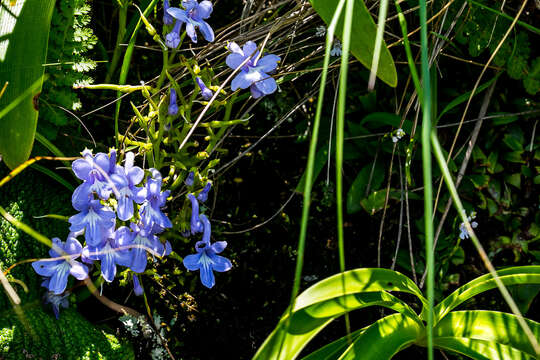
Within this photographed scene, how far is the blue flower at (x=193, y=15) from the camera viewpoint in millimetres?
1019

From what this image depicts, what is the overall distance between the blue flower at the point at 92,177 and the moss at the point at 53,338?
328mm

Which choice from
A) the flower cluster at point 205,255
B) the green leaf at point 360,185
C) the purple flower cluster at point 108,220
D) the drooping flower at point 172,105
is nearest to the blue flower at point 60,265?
the purple flower cluster at point 108,220

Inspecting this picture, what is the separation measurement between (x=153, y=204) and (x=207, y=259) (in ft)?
0.59

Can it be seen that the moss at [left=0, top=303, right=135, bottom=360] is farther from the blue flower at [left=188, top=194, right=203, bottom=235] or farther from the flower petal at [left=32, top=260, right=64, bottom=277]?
the blue flower at [left=188, top=194, right=203, bottom=235]

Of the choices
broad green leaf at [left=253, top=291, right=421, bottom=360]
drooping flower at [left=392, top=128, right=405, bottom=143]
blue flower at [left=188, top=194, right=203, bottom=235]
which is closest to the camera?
broad green leaf at [left=253, top=291, right=421, bottom=360]

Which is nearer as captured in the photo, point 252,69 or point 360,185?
point 252,69

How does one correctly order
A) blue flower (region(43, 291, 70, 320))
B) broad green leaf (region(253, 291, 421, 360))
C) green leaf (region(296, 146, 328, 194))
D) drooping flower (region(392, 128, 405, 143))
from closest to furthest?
broad green leaf (region(253, 291, 421, 360)) → blue flower (region(43, 291, 70, 320)) → drooping flower (region(392, 128, 405, 143)) → green leaf (region(296, 146, 328, 194))

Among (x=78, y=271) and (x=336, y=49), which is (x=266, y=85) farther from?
(x=78, y=271)

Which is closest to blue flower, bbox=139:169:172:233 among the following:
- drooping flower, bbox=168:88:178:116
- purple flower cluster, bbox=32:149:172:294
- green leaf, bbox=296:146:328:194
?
purple flower cluster, bbox=32:149:172:294

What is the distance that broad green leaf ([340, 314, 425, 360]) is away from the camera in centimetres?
101

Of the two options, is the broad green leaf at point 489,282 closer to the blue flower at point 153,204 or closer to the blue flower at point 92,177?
the blue flower at point 153,204

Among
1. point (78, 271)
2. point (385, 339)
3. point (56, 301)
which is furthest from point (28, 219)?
point (385, 339)

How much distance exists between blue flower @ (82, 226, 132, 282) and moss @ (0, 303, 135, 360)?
233mm

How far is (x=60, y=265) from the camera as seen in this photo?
1.05m
